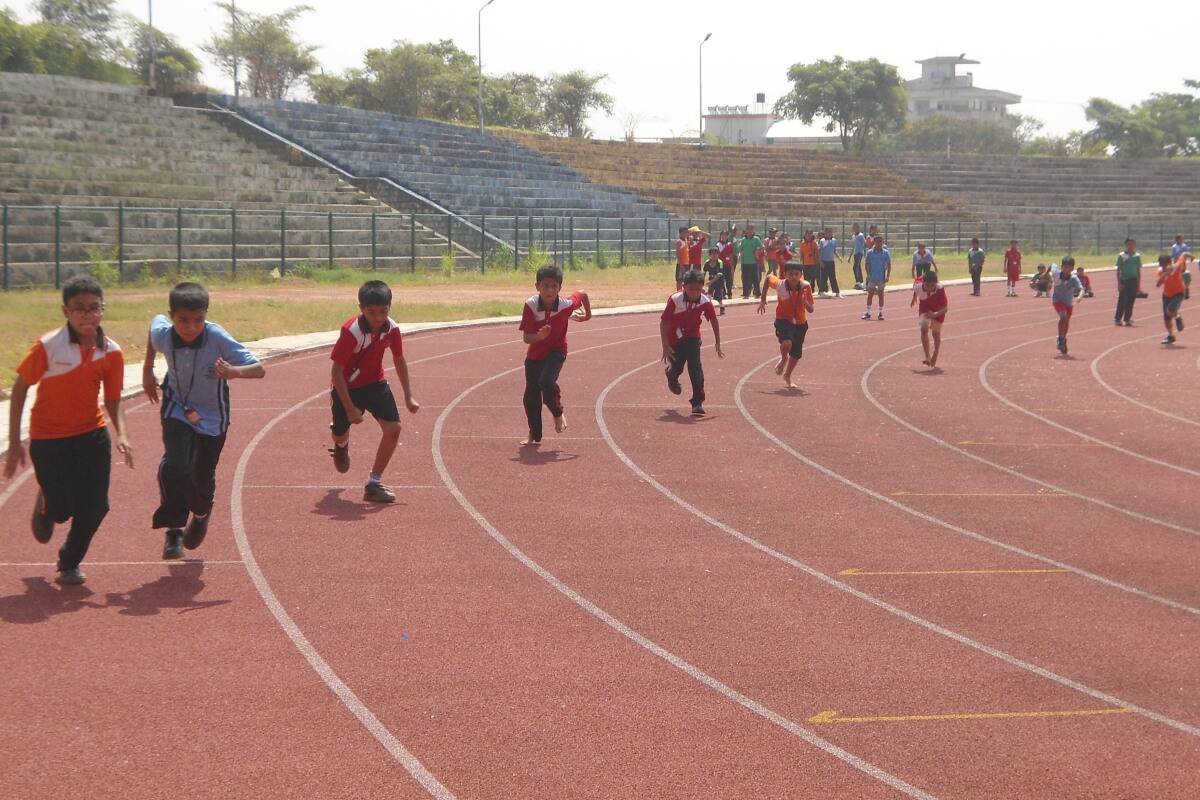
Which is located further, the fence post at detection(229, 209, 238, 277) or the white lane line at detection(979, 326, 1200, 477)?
the fence post at detection(229, 209, 238, 277)

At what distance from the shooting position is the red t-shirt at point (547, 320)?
12.8 meters

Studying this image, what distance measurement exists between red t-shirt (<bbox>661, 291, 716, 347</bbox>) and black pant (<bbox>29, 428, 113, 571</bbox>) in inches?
338

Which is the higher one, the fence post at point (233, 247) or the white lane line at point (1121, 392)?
the fence post at point (233, 247)

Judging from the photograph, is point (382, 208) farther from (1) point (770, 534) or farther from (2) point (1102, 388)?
(1) point (770, 534)

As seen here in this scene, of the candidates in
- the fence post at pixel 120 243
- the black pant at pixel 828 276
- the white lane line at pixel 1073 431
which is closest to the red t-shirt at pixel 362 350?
the white lane line at pixel 1073 431

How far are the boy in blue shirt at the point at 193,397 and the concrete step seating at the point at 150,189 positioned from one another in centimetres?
2488

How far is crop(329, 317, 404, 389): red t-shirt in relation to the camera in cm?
992

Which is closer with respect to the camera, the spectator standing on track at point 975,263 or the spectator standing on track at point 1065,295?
the spectator standing on track at point 1065,295

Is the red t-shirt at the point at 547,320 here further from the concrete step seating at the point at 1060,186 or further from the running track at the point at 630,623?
the concrete step seating at the point at 1060,186

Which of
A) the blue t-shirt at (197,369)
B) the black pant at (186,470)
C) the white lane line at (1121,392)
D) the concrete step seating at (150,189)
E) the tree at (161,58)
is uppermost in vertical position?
the tree at (161,58)

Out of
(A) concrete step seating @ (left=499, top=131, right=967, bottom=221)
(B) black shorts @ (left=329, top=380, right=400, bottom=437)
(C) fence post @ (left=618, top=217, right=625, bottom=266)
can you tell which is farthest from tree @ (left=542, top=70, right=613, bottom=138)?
(B) black shorts @ (left=329, top=380, right=400, bottom=437)

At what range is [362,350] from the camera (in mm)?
10016

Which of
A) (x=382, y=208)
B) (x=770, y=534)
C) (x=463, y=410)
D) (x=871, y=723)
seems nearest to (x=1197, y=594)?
(x=770, y=534)

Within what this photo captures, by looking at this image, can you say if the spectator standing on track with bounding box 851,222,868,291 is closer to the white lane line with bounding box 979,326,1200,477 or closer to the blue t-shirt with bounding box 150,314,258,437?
the white lane line with bounding box 979,326,1200,477
